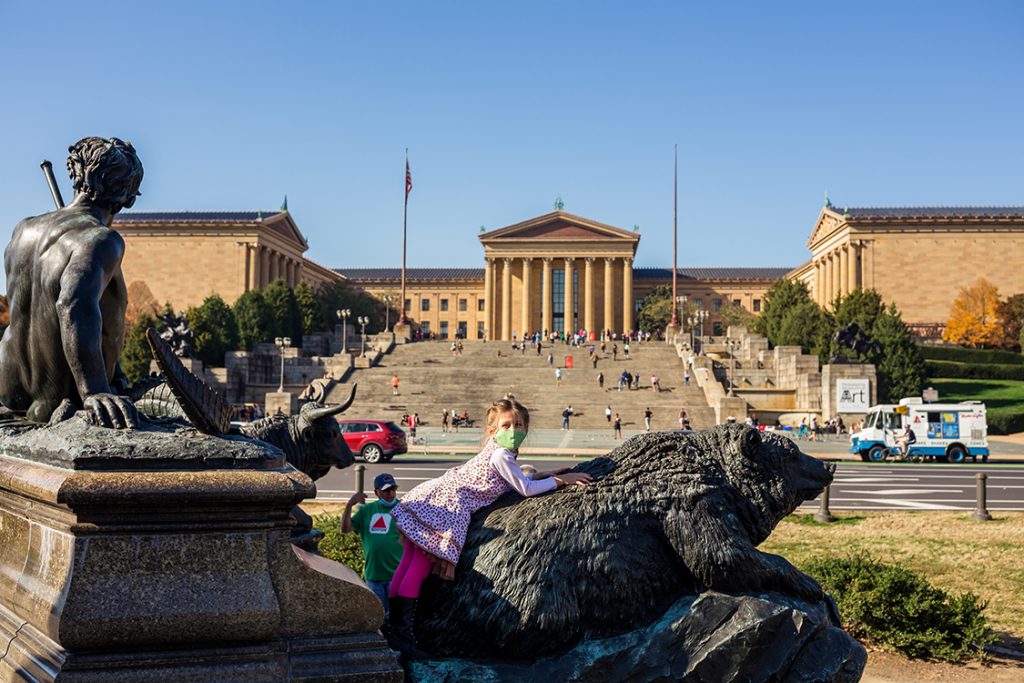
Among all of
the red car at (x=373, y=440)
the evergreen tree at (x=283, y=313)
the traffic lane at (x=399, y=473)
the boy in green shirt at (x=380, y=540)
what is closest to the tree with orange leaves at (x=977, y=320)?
the evergreen tree at (x=283, y=313)

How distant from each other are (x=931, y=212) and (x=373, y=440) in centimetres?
8372

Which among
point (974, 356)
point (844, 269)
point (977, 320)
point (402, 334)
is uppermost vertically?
point (844, 269)

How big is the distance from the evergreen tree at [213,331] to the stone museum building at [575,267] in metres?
30.2

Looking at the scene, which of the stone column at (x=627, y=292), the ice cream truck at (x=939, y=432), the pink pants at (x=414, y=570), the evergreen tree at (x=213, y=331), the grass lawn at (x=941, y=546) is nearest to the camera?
the pink pants at (x=414, y=570)

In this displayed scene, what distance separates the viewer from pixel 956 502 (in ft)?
53.7

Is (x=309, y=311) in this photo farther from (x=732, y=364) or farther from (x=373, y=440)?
(x=373, y=440)

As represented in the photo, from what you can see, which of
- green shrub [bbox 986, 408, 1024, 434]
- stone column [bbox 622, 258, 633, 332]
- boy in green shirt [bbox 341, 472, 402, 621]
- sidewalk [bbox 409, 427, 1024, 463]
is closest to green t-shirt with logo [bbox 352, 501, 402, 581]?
boy in green shirt [bbox 341, 472, 402, 621]

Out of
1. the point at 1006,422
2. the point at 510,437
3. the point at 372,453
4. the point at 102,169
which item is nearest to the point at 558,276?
the point at 1006,422

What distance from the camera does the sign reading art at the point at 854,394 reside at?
42469 mm

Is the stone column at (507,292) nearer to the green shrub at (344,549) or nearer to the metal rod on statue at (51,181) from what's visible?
the green shrub at (344,549)

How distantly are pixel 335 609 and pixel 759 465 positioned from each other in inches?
66.0

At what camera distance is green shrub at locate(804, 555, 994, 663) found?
6.75m

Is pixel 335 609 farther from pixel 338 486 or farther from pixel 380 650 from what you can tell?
pixel 338 486

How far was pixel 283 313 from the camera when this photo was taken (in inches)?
2758
